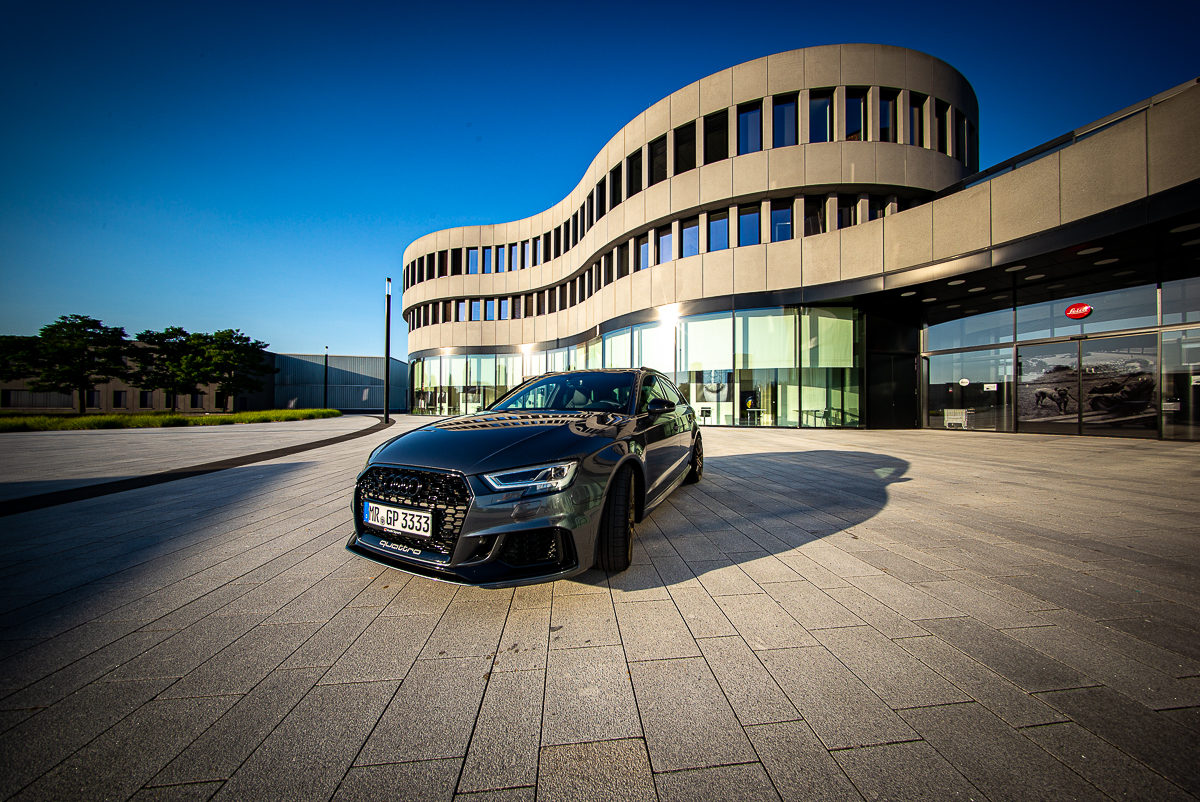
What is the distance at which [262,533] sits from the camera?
3.88m

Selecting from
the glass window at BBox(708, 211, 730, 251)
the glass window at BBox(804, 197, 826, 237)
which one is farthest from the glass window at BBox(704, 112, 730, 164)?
the glass window at BBox(804, 197, 826, 237)

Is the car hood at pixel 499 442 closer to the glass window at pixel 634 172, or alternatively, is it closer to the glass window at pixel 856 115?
the glass window at pixel 856 115

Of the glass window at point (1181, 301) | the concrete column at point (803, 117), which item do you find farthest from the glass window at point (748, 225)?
the glass window at point (1181, 301)

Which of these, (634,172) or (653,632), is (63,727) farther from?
(634,172)

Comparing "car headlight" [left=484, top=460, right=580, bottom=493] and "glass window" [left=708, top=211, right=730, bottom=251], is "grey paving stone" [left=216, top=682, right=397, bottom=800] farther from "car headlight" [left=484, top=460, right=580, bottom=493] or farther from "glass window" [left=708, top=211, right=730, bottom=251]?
"glass window" [left=708, top=211, right=730, bottom=251]

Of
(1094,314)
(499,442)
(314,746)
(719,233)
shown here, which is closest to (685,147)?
(719,233)

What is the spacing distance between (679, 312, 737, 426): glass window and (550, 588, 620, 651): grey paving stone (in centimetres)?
1322

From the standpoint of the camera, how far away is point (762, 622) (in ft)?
7.70

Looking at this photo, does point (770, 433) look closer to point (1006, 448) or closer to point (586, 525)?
point (1006, 448)

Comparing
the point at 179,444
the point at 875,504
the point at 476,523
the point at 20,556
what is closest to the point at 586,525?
the point at 476,523

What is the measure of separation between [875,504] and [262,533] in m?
6.24

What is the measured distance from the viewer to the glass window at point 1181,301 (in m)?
9.96

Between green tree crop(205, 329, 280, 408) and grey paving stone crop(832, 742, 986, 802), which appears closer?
grey paving stone crop(832, 742, 986, 802)

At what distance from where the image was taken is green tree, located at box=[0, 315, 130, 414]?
31.3 m
